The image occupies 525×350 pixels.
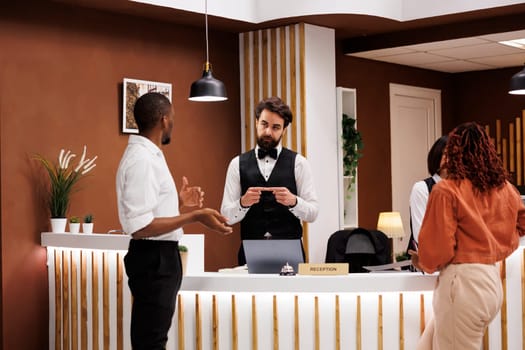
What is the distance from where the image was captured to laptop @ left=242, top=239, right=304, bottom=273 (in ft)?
13.7

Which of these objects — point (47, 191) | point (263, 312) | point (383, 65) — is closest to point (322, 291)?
point (263, 312)

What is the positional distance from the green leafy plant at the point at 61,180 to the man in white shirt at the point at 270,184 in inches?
59.7

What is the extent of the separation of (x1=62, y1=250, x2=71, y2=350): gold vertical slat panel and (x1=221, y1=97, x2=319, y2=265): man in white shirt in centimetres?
142

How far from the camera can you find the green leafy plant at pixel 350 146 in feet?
26.0

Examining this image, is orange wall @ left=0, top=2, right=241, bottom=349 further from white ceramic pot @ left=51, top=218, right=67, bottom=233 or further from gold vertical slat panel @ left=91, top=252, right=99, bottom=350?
gold vertical slat panel @ left=91, top=252, right=99, bottom=350

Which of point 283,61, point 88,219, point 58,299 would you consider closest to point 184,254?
point 88,219

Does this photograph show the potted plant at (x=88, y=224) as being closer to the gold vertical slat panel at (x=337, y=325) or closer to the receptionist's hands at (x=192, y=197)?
the receptionist's hands at (x=192, y=197)

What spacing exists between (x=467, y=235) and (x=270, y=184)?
5.46 ft

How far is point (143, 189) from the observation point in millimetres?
3637

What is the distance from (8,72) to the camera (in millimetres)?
6027

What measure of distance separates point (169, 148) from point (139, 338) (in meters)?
3.58

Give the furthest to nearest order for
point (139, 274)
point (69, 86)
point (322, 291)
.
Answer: point (69, 86)
point (322, 291)
point (139, 274)

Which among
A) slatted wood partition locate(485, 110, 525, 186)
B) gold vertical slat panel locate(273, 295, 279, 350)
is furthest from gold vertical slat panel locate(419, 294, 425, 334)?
slatted wood partition locate(485, 110, 525, 186)

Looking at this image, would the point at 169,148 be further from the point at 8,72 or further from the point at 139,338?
A: the point at 139,338
